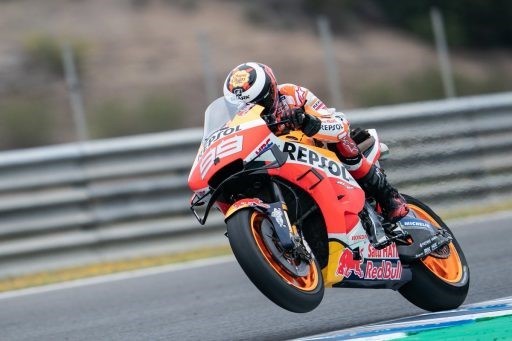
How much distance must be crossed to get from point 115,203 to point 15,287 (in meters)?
1.33

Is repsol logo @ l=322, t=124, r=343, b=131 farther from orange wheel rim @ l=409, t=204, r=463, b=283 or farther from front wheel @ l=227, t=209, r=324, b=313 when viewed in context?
orange wheel rim @ l=409, t=204, r=463, b=283

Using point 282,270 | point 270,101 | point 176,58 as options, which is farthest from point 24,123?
point 282,270

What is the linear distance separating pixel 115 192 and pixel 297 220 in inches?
175

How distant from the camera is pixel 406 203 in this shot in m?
5.99

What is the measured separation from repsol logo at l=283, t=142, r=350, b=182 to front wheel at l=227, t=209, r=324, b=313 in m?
0.43

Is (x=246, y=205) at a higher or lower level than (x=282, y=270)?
higher

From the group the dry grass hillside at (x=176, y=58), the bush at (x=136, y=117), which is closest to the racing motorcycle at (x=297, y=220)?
the dry grass hillside at (x=176, y=58)

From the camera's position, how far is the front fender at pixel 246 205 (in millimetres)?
4809

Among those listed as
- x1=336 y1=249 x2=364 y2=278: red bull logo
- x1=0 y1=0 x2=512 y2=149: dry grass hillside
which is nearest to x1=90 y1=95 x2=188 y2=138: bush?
x1=0 y1=0 x2=512 y2=149: dry grass hillside

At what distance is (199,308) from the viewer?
21.2 feet

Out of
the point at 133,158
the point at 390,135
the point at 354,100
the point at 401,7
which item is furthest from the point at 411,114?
the point at 401,7

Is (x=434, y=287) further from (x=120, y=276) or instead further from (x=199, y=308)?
(x=120, y=276)

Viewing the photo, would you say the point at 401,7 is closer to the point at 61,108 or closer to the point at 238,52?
the point at 238,52

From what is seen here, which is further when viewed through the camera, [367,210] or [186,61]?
[186,61]
